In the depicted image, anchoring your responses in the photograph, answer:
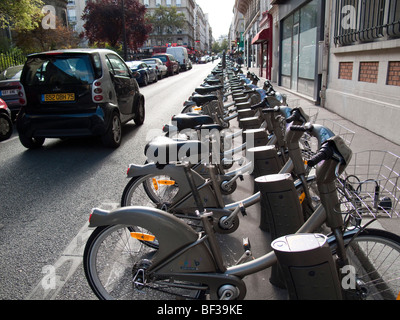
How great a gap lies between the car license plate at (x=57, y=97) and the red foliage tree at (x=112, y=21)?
3578 cm

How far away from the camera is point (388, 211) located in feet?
5.63

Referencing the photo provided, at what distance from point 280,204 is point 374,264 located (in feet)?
2.16

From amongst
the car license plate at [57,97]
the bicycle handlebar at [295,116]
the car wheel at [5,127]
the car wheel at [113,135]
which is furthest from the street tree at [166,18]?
the bicycle handlebar at [295,116]

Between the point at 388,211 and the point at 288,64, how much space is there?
15487mm

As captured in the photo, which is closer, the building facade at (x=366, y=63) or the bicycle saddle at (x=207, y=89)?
the building facade at (x=366, y=63)

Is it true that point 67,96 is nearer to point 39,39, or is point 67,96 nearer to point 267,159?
point 267,159

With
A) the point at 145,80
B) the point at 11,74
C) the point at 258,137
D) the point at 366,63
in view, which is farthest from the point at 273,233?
the point at 145,80

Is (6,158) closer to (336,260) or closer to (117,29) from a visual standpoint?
(336,260)

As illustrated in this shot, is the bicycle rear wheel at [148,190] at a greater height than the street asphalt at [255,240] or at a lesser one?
greater

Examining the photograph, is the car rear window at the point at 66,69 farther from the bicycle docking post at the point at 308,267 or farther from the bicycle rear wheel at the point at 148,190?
the bicycle docking post at the point at 308,267

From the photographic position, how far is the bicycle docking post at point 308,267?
1.68 metres

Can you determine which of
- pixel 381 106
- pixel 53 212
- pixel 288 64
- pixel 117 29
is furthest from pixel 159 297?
pixel 117 29

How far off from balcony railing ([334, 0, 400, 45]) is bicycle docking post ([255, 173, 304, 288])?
465 centimetres

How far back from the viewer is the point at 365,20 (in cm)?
712
